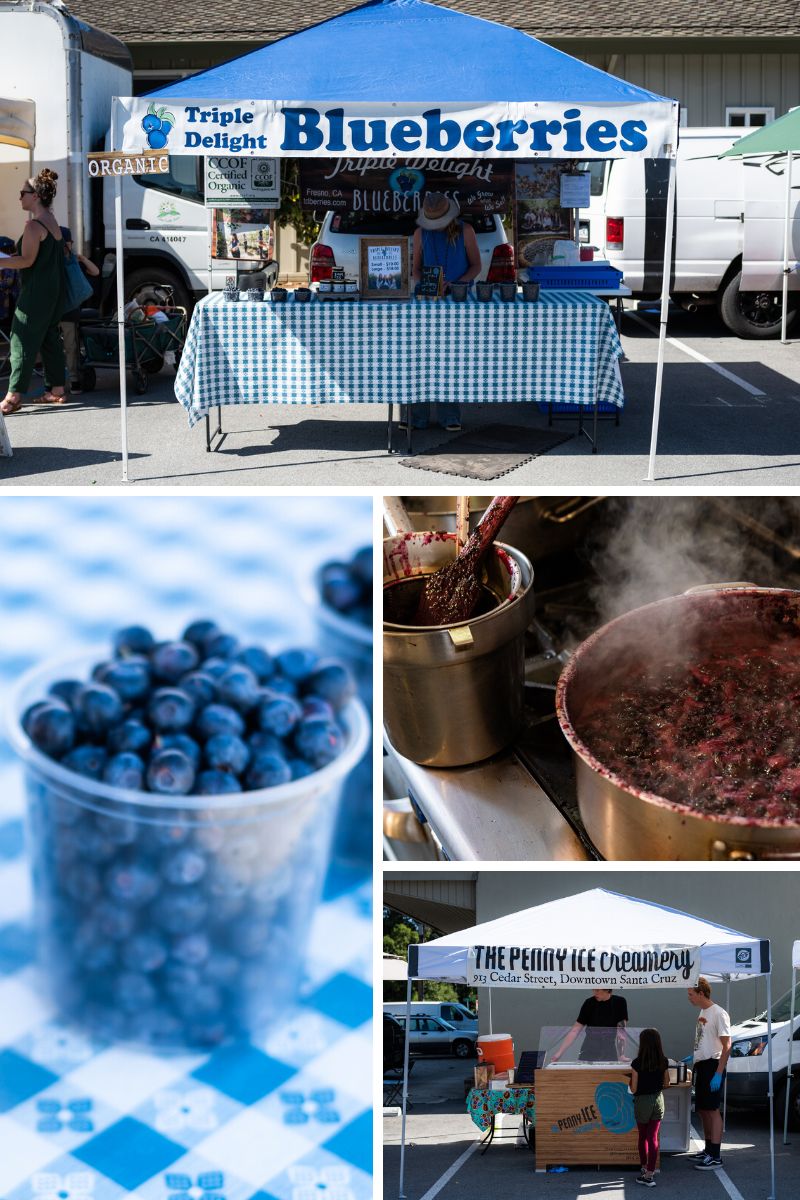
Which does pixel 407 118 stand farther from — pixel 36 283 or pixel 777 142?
pixel 777 142

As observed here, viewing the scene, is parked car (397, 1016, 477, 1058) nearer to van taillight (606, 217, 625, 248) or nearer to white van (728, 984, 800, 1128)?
van taillight (606, 217, 625, 248)

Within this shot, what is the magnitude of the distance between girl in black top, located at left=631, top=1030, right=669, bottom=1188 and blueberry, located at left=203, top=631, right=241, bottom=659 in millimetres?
3089

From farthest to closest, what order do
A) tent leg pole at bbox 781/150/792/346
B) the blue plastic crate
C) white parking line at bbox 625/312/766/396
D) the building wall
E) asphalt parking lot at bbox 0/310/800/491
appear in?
1. tent leg pole at bbox 781/150/792/346
2. white parking line at bbox 625/312/766/396
3. the blue plastic crate
4. asphalt parking lot at bbox 0/310/800/491
5. the building wall

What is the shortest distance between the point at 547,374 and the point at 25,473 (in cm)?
325

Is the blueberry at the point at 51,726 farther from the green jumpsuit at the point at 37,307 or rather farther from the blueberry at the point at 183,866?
the green jumpsuit at the point at 37,307

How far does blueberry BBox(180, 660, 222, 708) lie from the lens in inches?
109

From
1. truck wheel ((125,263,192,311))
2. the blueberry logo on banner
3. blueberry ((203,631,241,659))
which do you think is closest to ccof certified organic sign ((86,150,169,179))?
blueberry ((203,631,241,659))

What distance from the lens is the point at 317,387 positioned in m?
7.88

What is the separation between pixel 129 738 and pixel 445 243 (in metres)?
7.31

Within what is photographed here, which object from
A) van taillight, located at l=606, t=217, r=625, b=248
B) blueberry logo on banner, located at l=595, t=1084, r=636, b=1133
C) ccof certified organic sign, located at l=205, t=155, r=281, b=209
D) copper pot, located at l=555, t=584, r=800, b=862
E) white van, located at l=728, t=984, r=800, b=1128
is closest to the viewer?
copper pot, located at l=555, t=584, r=800, b=862

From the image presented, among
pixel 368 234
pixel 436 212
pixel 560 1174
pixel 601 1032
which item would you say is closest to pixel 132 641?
pixel 601 1032

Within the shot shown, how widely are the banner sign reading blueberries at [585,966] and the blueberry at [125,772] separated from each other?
2480 mm

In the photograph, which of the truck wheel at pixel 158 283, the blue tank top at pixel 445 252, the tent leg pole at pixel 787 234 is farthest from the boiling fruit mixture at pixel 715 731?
the tent leg pole at pixel 787 234

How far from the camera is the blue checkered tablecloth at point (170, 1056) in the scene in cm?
284
